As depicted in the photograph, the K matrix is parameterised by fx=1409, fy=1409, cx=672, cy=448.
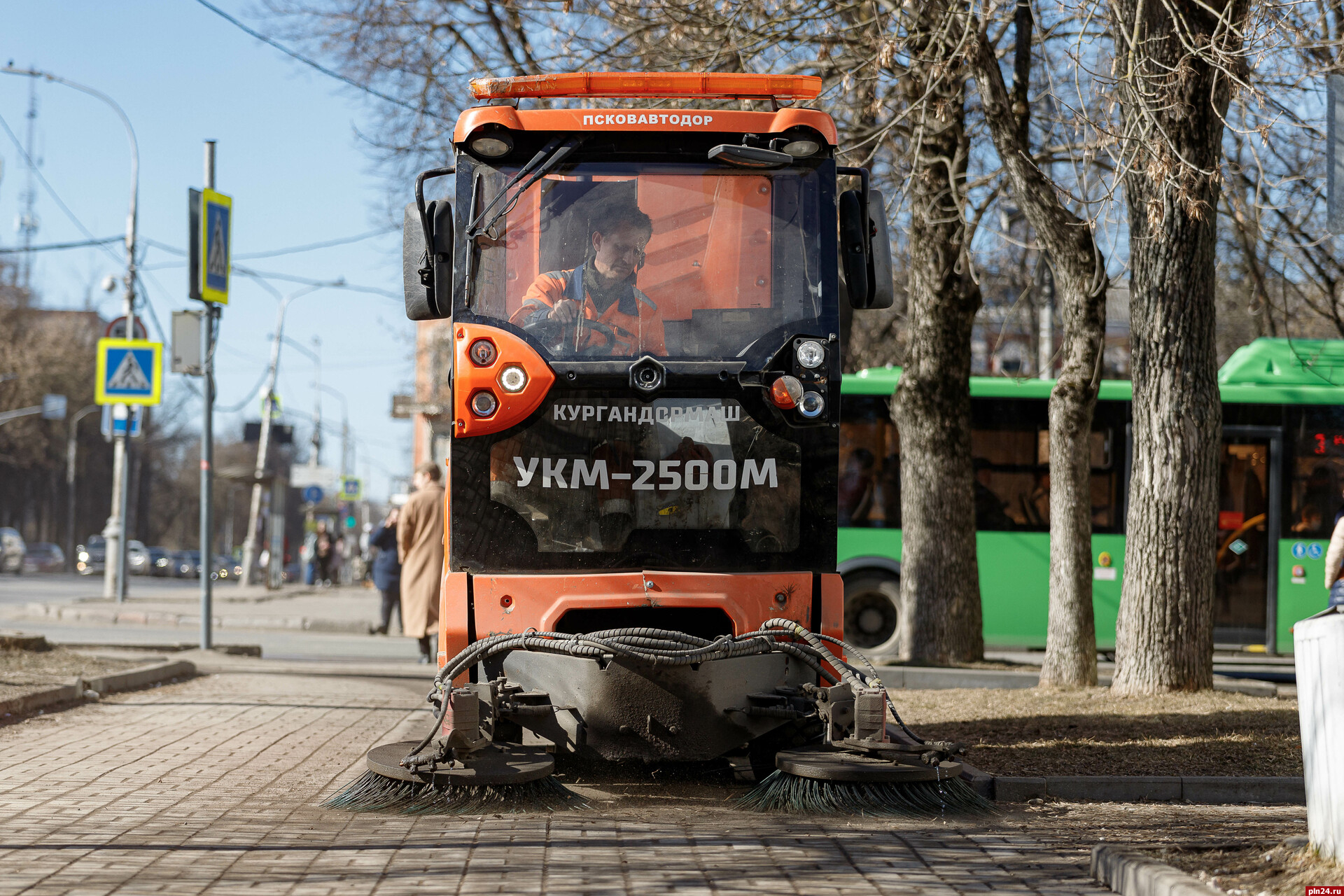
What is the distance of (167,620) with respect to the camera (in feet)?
66.4

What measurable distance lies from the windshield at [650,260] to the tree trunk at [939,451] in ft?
20.7

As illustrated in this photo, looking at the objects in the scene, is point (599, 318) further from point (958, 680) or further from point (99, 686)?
point (958, 680)

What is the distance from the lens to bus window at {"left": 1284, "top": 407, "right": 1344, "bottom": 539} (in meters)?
15.7

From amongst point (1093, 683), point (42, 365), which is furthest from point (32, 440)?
point (1093, 683)

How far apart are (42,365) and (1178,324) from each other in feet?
186

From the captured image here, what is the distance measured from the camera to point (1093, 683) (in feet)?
35.9

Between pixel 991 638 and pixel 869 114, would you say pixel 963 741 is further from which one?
pixel 991 638

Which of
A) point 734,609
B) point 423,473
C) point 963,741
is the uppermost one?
point 423,473

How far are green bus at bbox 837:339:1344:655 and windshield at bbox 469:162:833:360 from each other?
9318mm

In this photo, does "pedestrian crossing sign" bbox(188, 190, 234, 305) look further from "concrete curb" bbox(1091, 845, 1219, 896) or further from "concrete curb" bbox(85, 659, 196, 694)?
"concrete curb" bbox(1091, 845, 1219, 896)

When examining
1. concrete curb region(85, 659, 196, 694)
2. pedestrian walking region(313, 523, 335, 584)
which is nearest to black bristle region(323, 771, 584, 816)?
concrete curb region(85, 659, 196, 694)

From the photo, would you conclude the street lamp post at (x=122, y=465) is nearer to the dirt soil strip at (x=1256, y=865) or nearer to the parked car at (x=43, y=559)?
the dirt soil strip at (x=1256, y=865)

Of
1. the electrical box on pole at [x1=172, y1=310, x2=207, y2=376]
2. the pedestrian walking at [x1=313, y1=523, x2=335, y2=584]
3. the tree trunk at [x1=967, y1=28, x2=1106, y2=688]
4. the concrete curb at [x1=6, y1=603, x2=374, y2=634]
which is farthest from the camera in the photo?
the pedestrian walking at [x1=313, y1=523, x2=335, y2=584]

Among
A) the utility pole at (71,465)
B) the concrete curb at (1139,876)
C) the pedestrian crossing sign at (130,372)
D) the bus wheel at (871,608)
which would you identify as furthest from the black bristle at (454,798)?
the utility pole at (71,465)
